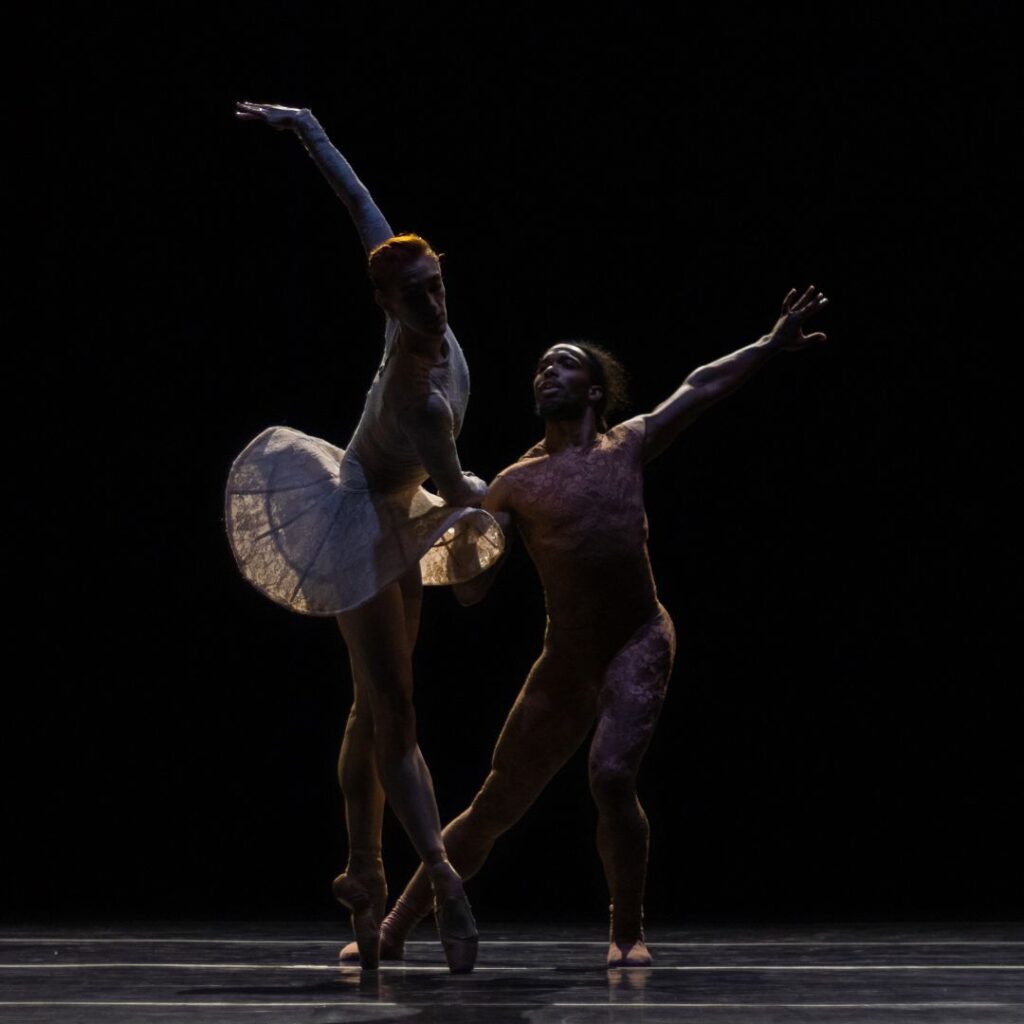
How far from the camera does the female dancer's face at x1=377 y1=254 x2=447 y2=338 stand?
3.12 metres

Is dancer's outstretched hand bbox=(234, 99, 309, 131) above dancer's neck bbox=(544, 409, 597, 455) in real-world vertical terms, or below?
above

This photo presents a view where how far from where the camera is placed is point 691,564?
510 centimetres

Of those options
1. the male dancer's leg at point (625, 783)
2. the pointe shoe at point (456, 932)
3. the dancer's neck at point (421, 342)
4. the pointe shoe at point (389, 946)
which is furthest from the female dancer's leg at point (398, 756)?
the dancer's neck at point (421, 342)

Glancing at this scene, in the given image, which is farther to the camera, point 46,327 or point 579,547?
point 46,327

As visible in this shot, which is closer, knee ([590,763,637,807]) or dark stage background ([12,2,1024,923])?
knee ([590,763,637,807])

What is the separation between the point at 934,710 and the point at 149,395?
2.37m

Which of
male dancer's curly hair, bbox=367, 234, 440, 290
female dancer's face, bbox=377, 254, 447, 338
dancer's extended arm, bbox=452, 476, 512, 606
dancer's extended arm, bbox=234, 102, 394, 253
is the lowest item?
dancer's extended arm, bbox=452, 476, 512, 606

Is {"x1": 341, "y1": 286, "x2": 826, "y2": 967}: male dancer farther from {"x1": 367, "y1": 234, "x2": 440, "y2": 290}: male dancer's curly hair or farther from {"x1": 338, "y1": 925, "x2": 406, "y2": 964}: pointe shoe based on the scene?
{"x1": 367, "y1": 234, "x2": 440, "y2": 290}: male dancer's curly hair

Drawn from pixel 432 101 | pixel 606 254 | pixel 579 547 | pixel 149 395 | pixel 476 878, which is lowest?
pixel 476 878

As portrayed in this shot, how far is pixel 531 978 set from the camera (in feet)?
10.3

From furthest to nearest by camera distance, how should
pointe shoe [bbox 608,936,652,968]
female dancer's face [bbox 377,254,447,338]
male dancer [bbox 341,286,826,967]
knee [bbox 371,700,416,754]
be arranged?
male dancer [bbox 341,286,826,967] < pointe shoe [bbox 608,936,652,968] < knee [bbox 371,700,416,754] < female dancer's face [bbox 377,254,447,338]

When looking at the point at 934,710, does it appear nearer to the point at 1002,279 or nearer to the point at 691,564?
the point at 691,564

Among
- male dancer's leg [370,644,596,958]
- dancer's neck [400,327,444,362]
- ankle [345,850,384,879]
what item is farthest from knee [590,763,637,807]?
dancer's neck [400,327,444,362]

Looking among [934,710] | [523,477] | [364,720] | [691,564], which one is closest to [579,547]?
[523,477]
